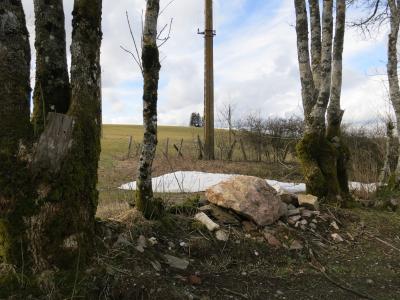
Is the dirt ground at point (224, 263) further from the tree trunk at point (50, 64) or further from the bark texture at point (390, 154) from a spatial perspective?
the bark texture at point (390, 154)

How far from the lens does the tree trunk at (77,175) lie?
3.28m

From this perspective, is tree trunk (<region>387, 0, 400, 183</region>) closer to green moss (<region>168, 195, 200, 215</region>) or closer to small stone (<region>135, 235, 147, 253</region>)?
green moss (<region>168, 195, 200, 215</region>)

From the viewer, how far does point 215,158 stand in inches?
707

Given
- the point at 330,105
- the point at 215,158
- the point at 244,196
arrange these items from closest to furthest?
1. the point at 244,196
2. the point at 330,105
3. the point at 215,158

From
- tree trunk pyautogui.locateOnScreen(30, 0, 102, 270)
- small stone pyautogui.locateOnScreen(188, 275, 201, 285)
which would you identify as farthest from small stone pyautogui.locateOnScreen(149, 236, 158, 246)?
tree trunk pyautogui.locateOnScreen(30, 0, 102, 270)

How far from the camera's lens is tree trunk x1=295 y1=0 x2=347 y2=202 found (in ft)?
23.7

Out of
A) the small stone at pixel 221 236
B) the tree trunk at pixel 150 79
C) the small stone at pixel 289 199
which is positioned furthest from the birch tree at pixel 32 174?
the small stone at pixel 289 199

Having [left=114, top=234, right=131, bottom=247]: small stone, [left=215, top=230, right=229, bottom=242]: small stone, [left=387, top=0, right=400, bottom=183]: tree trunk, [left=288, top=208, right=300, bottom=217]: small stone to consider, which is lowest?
[left=215, top=230, right=229, bottom=242]: small stone

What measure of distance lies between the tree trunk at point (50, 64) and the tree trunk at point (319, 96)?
485 centimetres

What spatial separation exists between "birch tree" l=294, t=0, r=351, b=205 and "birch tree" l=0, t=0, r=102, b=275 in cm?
486

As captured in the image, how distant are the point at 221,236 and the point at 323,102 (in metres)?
3.67

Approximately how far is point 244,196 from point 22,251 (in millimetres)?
3112

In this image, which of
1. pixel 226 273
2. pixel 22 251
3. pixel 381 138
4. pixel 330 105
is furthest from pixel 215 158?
pixel 22 251

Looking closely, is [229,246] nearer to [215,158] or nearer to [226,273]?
[226,273]
